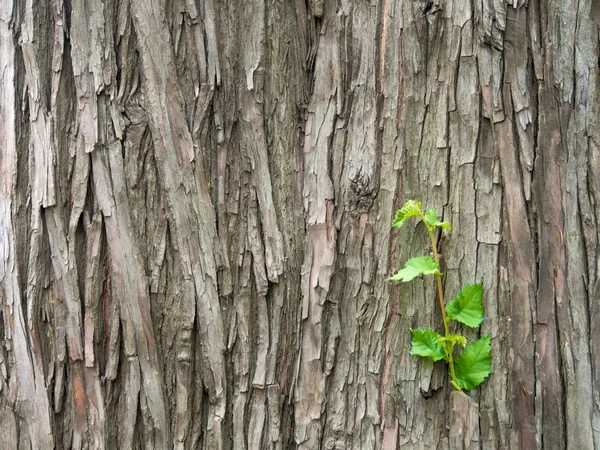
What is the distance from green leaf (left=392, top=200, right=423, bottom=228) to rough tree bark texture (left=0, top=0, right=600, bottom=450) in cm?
11

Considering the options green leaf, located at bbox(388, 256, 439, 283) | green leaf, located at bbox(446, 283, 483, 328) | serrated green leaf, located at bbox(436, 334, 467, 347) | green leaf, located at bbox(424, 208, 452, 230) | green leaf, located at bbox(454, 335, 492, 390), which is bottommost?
green leaf, located at bbox(454, 335, 492, 390)

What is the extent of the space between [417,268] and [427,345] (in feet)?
0.80

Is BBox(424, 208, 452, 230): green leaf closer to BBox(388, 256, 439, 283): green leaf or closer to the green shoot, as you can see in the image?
the green shoot

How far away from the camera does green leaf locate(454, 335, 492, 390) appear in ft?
5.33

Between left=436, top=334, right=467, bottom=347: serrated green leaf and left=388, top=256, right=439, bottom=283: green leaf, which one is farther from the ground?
left=388, top=256, right=439, bottom=283: green leaf

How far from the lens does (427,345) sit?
166cm

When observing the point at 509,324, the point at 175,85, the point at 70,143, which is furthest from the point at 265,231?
the point at 509,324

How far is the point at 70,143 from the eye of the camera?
→ 5.90ft

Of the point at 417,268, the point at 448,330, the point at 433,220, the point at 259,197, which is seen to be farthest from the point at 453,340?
the point at 259,197

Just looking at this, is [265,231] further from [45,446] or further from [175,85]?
[45,446]

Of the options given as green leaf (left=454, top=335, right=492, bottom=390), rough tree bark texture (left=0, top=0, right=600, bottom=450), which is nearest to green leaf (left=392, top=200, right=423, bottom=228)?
rough tree bark texture (left=0, top=0, right=600, bottom=450)

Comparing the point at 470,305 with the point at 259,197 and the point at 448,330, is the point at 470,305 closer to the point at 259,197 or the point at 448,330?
the point at 448,330

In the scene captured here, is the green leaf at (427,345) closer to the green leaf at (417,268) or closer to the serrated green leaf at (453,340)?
the serrated green leaf at (453,340)

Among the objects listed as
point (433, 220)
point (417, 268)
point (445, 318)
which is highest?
point (433, 220)
